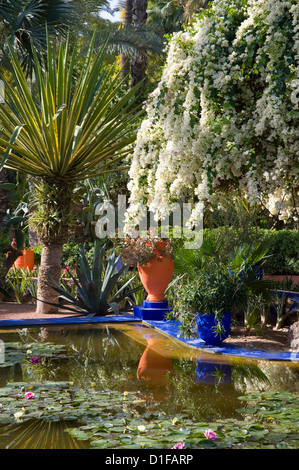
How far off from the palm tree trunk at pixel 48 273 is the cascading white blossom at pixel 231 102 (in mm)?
2980

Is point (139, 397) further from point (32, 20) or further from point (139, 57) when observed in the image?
point (139, 57)

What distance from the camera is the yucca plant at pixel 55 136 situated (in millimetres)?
7980

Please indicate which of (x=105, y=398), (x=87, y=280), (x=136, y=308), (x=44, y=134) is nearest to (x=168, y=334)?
(x=136, y=308)

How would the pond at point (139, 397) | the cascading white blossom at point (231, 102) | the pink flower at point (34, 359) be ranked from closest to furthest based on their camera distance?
the pond at point (139, 397)
the cascading white blossom at point (231, 102)
the pink flower at point (34, 359)

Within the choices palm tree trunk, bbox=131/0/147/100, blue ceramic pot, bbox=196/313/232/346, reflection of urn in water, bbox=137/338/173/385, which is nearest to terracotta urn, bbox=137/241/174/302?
reflection of urn in water, bbox=137/338/173/385

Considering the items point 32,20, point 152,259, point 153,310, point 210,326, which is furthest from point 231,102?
point 32,20

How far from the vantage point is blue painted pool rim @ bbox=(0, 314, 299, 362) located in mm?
5809

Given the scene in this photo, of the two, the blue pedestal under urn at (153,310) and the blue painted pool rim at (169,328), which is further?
Answer: the blue pedestal under urn at (153,310)

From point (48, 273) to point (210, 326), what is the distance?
3383 millimetres

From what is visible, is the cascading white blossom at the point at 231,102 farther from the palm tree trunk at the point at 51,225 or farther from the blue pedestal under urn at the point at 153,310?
the palm tree trunk at the point at 51,225

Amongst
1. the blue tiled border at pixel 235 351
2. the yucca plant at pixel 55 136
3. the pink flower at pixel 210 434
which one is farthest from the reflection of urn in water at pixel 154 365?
the yucca plant at pixel 55 136

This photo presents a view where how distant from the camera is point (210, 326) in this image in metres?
6.20

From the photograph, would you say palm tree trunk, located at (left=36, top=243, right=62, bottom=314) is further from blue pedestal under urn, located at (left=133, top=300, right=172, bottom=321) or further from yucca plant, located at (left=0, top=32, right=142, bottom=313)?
blue pedestal under urn, located at (left=133, top=300, right=172, bottom=321)

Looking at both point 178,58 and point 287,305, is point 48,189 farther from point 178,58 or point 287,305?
point 287,305
